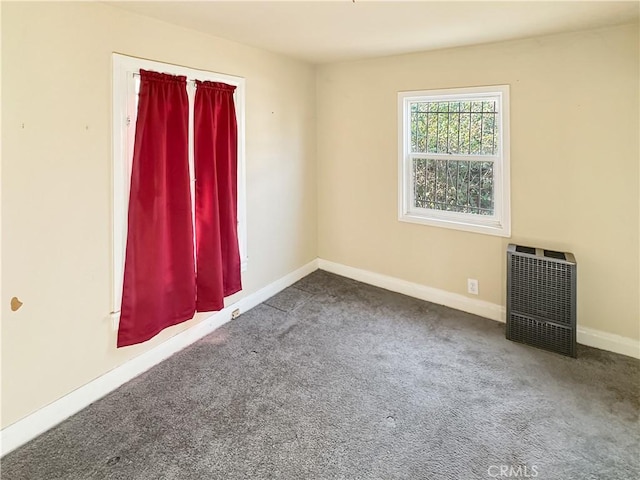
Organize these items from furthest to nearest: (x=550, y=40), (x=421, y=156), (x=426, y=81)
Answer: (x=421, y=156)
(x=426, y=81)
(x=550, y=40)

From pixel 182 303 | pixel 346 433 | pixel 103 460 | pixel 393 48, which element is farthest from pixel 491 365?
pixel 393 48

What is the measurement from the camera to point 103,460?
1858 millimetres

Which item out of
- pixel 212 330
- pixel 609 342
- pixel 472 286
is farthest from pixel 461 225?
pixel 212 330

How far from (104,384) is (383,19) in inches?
108

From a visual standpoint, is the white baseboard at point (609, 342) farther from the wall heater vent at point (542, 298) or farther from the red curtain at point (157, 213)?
the red curtain at point (157, 213)

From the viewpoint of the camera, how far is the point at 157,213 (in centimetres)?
245

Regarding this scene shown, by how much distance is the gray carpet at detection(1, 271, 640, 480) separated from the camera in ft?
5.95

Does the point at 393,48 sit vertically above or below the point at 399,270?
above

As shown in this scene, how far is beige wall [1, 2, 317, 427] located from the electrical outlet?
241 centimetres

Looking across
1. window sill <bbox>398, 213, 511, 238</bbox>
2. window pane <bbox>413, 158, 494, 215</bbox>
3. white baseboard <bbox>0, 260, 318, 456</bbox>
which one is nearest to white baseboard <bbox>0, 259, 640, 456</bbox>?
white baseboard <bbox>0, 260, 318, 456</bbox>

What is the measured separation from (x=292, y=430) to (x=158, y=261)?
1292mm

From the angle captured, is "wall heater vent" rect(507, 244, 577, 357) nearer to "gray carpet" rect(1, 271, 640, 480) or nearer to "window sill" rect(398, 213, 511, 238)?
"gray carpet" rect(1, 271, 640, 480)

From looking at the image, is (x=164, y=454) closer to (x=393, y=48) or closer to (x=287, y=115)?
(x=287, y=115)

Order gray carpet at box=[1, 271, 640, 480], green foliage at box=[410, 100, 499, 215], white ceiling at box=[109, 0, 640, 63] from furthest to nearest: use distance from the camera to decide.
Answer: green foliage at box=[410, 100, 499, 215]
white ceiling at box=[109, 0, 640, 63]
gray carpet at box=[1, 271, 640, 480]
